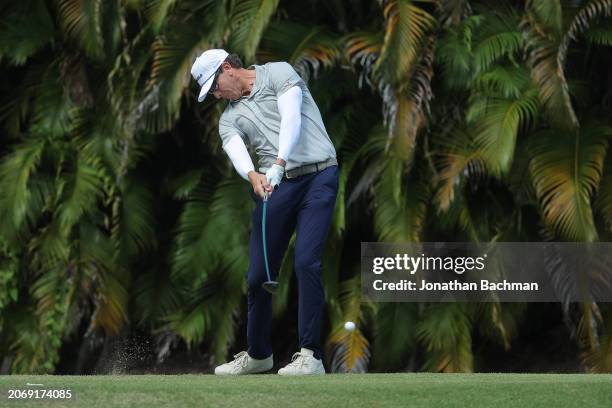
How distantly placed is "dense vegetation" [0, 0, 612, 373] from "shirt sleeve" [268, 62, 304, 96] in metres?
4.61

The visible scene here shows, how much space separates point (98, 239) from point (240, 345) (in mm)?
1969

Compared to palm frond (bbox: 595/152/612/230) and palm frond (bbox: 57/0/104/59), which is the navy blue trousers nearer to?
palm frond (bbox: 595/152/612/230)

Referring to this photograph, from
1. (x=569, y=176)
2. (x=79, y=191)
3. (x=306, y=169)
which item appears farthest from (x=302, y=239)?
(x=79, y=191)

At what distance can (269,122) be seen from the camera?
8.81 metres

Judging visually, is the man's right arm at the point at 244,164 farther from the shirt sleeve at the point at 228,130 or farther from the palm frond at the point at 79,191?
the palm frond at the point at 79,191

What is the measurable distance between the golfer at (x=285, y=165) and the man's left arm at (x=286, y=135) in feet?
0.08

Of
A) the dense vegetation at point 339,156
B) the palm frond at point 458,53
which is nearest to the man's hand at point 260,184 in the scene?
the dense vegetation at point 339,156

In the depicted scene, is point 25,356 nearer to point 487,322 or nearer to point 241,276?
point 241,276

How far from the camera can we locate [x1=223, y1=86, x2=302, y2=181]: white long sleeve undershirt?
333 inches

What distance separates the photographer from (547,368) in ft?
50.9

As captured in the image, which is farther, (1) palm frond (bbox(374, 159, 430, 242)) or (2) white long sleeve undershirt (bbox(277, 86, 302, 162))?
(1) palm frond (bbox(374, 159, 430, 242))

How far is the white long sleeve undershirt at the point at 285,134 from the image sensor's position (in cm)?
846

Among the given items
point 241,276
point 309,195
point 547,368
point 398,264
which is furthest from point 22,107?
point 309,195

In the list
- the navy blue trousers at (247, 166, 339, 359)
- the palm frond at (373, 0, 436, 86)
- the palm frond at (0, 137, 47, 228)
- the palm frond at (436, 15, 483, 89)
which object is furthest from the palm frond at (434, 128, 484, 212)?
the navy blue trousers at (247, 166, 339, 359)
